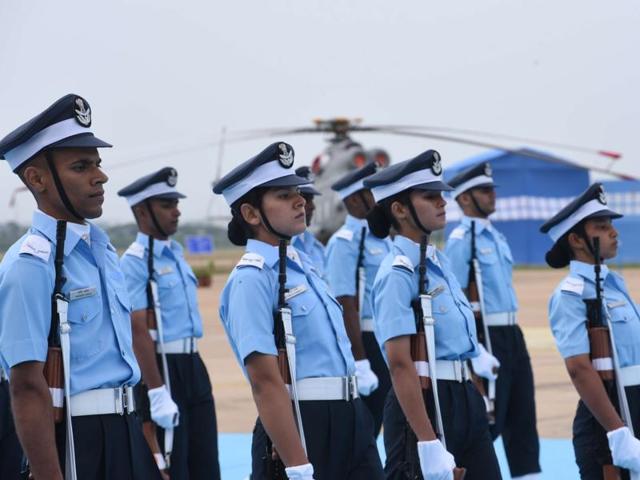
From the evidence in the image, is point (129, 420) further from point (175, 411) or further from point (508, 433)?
point (508, 433)

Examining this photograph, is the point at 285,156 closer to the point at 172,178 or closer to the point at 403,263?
the point at 403,263

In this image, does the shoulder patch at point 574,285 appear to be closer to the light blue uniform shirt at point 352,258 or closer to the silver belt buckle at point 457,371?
the silver belt buckle at point 457,371

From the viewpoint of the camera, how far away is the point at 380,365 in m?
7.82

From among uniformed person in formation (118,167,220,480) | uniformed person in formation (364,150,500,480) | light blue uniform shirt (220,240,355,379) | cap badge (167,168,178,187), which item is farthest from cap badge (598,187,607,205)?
cap badge (167,168,178,187)

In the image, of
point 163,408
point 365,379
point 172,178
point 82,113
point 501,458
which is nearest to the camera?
point 82,113

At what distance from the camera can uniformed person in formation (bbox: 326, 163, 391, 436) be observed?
25.2 feet

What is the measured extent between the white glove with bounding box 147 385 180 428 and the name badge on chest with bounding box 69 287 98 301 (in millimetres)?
2488

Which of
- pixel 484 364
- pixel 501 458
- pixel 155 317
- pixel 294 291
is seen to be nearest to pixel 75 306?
pixel 294 291

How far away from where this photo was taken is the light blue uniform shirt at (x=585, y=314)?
5012mm

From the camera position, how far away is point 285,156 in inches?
169

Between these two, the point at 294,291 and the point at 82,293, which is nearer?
the point at 82,293

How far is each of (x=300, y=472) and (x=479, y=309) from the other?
3624 millimetres

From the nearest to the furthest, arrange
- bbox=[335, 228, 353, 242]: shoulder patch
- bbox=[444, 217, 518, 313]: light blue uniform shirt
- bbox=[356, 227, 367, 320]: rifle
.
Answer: bbox=[444, 217, 518, 313]: light blue uniform shirt → bbox=[356, 227, 367, 320]: rifle → bbox=[335, 228, 353, 242]: shoulder patch

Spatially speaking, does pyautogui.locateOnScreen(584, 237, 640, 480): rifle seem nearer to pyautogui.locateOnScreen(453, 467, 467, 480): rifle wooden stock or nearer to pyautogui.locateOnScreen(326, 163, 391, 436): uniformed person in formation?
pyautogui.locateOnScreen(453, 467, 467, 480): rifle wooden stock
